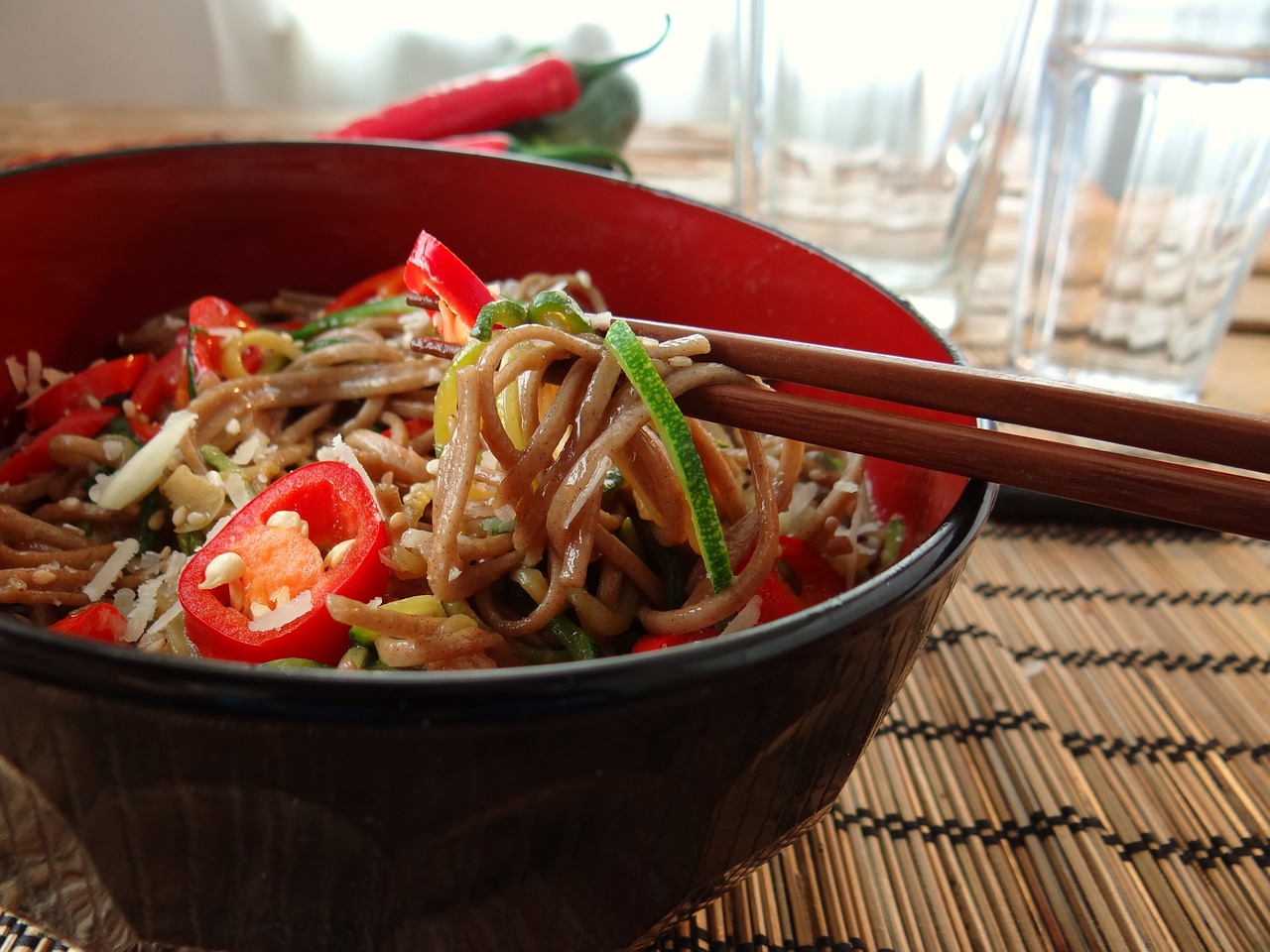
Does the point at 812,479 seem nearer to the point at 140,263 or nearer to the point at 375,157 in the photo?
the point at 375,157

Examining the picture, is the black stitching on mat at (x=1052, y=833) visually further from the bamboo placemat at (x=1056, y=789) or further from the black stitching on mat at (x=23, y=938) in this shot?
the black stitching on mat at (x=23, y=938)

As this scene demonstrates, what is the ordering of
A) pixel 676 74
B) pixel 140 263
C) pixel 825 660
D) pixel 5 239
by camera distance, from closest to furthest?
pixel 825 660, pixel 5 239, pixel 140 263, pixel 676 74

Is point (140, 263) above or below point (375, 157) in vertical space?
below

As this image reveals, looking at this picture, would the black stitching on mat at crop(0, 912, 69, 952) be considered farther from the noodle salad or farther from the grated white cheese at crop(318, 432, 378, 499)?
the grated white cheese at crop(318, 432, 378, 499)

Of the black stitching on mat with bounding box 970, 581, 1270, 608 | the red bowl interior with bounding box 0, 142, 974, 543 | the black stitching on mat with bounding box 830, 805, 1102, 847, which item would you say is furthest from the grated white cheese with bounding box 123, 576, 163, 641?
the black stitching on mat with bounding box 970, 581, 1270, 608

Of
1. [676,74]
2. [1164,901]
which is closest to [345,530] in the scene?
[1164,901]

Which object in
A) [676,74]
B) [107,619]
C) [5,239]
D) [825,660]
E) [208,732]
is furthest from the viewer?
[676,74]

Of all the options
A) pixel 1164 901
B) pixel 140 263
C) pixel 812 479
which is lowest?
pixel 1164 901

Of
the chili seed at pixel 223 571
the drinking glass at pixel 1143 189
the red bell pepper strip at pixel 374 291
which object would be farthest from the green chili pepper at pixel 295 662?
the drinking glass at pixel 1143 189

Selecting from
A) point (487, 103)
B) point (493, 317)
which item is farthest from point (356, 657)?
point (487, 103)
